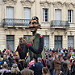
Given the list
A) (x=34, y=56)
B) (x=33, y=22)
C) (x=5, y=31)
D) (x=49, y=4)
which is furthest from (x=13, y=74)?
(x=49, y=4)

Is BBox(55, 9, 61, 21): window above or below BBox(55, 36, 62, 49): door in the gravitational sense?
above

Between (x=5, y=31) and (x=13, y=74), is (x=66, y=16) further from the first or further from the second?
(x=13, y=74)

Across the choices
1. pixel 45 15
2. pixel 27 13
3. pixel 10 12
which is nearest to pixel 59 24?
pixel 45 15

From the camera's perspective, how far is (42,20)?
34250 millimetres

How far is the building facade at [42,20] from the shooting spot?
108 ft

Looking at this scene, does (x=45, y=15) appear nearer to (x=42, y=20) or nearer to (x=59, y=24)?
(x=42, y=20)

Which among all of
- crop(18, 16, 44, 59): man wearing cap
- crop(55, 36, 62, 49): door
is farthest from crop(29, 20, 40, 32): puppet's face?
crop(55, 36, 62, 49): door

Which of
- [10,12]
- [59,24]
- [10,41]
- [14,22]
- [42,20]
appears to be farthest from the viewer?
[42,20]

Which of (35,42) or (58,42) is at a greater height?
(35,42)

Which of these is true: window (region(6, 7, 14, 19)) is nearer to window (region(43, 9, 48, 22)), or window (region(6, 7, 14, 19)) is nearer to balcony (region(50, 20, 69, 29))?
window (region(43, 9, 48, 22))

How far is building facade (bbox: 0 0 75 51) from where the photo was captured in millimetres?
32781

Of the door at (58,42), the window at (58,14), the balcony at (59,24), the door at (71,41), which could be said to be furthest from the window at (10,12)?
the door at (71,41)

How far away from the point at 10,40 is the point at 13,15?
10.5ft

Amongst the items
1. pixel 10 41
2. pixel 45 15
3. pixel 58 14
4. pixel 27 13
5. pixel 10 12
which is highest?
pixel 10 12
